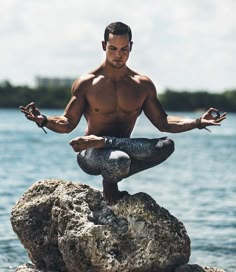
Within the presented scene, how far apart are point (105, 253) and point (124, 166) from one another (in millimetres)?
838

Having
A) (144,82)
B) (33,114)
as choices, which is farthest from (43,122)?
(144,82)

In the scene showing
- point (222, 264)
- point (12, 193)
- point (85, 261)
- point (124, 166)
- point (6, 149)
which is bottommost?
point (6, 149)

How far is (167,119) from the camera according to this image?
994 centimetres

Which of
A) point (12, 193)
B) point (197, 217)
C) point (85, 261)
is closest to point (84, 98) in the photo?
point (85, 261)

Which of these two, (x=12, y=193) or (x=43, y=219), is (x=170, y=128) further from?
(x=12, y=193)

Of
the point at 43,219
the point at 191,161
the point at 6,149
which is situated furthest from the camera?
the point at 6,149

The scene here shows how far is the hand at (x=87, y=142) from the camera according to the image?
932 centimetres

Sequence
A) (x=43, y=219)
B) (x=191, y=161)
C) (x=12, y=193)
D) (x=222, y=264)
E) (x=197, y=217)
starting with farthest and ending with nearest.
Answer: (x=191, y=161) < (x=12, y=193) < (x=197, y=217) < (x=222, y=264) < (x=43, y=219)

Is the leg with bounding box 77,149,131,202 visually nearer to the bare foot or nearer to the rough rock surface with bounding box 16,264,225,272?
the bare foot

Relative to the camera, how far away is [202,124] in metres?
9.55

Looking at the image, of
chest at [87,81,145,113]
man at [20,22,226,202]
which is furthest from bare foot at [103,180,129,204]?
chest at [87,81,145,113]

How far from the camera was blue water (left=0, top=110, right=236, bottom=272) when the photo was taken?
1806 cm

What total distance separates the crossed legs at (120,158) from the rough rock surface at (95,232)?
236mm

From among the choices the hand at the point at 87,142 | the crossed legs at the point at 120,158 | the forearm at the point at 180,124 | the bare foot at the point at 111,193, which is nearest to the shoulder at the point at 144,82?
the forearm at the point at 180,124
